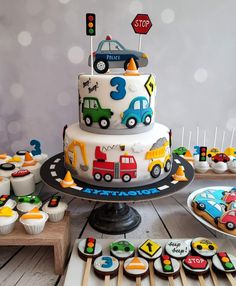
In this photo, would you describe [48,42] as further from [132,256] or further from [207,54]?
[132,256]

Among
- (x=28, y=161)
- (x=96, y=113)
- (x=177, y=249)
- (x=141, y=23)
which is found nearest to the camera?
(x=177, y=249)

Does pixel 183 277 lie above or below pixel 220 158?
below

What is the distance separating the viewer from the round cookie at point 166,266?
831mm

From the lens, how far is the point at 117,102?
992 millimetres

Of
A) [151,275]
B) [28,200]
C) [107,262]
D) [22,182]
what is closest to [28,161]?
[22,182]

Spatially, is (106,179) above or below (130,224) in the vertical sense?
above

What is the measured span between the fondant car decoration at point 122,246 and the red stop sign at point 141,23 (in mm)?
797

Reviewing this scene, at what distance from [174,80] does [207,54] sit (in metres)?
0.22

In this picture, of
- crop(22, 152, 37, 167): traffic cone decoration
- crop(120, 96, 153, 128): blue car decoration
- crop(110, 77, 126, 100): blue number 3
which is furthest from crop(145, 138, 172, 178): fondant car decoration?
crop(22, 152, 37, 167): traffic cone decoration

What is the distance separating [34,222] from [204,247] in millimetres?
546

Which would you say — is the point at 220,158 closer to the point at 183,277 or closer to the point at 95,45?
the point at 183,277

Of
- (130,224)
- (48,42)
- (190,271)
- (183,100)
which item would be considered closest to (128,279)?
(190,271)

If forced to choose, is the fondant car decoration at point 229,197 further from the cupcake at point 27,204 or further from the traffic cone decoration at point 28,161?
the traffic cone decoration at point 28,161

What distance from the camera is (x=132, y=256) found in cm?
90
